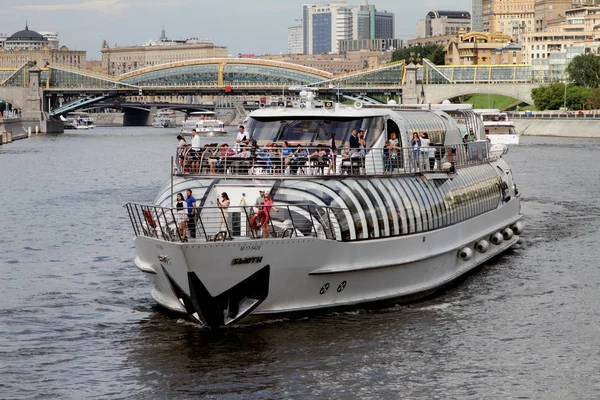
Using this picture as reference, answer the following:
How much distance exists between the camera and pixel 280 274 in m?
17.6

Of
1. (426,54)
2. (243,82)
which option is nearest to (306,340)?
(243,82)

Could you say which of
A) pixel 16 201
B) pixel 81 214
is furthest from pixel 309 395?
pixel 16 201

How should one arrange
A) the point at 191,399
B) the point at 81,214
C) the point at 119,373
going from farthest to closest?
the point at 81,214, the point at 119,373, the point at 191,399

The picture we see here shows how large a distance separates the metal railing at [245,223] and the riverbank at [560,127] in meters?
78.2

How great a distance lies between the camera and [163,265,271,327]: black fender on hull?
1736 cm

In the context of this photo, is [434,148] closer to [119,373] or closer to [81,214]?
[119,373]

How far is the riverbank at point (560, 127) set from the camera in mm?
94500

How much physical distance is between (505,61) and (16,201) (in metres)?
156

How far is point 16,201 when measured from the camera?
134 ft

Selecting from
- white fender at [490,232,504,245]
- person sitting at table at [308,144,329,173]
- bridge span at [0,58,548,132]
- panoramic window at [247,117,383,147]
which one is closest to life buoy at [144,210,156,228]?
person sitting at table at [308,144,329,173]

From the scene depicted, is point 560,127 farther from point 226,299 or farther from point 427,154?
point 226,299

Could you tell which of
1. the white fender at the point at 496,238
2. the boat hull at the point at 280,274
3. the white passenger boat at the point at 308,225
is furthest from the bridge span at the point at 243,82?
the boat hull at the point at 280,274

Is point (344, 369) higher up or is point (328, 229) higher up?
point (328, 229)

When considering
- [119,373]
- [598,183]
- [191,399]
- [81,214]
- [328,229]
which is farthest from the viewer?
[598,183]
